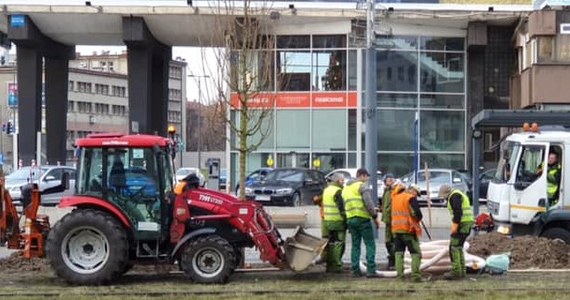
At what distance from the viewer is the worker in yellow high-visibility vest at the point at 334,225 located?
1489 cm

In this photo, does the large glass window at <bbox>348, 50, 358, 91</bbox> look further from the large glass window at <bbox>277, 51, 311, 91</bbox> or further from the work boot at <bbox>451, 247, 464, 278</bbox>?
the work boot at <bbox>451, 247, 464, 278</bbox>

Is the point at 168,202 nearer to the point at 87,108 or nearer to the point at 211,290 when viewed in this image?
the point at 211,290

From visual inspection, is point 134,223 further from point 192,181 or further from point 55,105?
point 55,105

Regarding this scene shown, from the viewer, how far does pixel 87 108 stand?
4075 inches

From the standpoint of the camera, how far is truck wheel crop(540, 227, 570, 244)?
56.6 feet

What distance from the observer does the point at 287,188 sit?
32.3 metres

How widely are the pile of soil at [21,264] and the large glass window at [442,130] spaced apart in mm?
31924

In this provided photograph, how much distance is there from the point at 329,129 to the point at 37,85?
15.8m

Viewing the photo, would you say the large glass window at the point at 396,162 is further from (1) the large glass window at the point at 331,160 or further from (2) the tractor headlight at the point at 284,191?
(2) the tractor headlight at the point at 284,191

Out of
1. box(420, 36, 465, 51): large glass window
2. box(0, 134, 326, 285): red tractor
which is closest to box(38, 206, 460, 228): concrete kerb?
box(0, 134, 326, 285): red tractor

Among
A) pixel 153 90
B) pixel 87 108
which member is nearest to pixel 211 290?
pixel 153 90

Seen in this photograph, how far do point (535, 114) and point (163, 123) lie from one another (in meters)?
35.9

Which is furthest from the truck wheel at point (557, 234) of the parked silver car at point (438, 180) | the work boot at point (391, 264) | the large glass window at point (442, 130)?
the large glass window at point (442, 130)

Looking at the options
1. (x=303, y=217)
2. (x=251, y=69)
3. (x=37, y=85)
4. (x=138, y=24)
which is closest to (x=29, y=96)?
(x=37, y=85)
